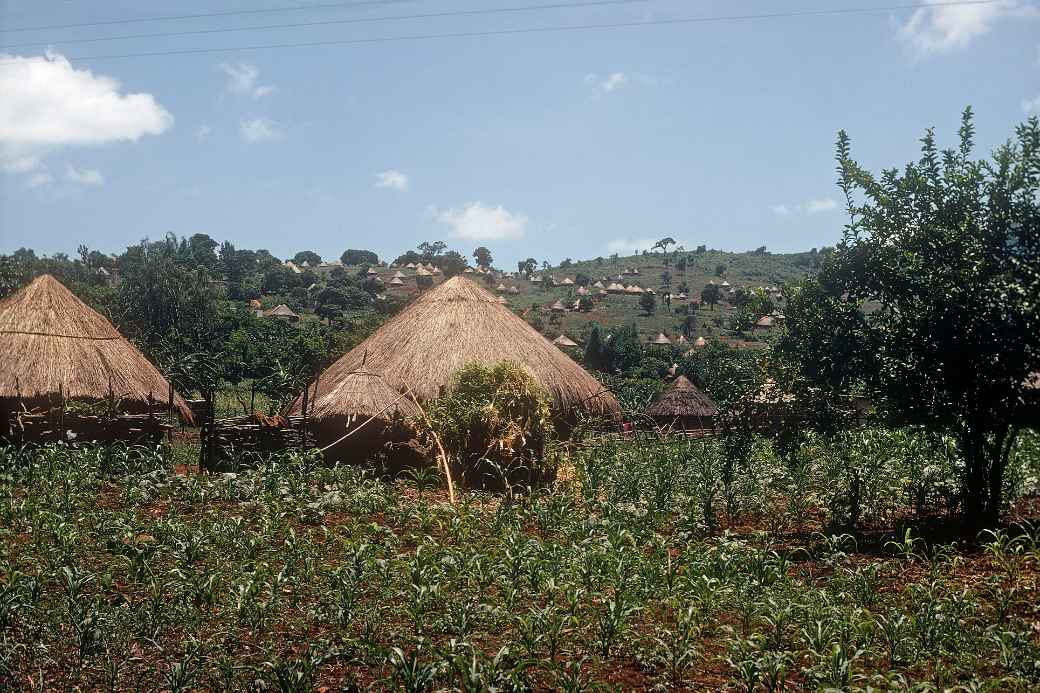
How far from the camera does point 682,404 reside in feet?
92.8

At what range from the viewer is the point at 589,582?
19.5ft

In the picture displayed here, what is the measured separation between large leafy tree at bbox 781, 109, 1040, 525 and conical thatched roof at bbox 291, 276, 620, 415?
5.59 m

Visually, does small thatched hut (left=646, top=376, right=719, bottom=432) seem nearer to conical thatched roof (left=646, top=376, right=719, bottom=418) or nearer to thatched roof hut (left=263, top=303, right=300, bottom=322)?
conical thatched roof (left=646, top=376, right=719, bottom=418)

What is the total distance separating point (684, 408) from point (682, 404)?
0.27 metres

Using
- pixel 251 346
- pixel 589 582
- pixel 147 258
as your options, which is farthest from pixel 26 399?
pixel 147 258

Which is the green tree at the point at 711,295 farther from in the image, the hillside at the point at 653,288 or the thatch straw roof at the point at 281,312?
the thatch straw roof at the point at 281,312

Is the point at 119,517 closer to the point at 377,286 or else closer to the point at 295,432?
the point at 295,432

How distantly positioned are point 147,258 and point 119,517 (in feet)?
166

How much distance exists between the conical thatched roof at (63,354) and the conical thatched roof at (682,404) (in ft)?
53.4

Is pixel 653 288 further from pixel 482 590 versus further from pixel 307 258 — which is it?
pixel 482 590

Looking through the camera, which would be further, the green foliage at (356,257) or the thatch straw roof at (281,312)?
the green foliage at (356,257)

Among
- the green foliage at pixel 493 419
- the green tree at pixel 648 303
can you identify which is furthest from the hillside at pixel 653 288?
the green foliage at pixel 493 419

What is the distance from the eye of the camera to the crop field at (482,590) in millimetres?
4461

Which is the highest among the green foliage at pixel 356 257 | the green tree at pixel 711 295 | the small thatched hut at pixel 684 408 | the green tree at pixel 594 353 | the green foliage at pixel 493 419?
the green foliage at pixel 356 257
